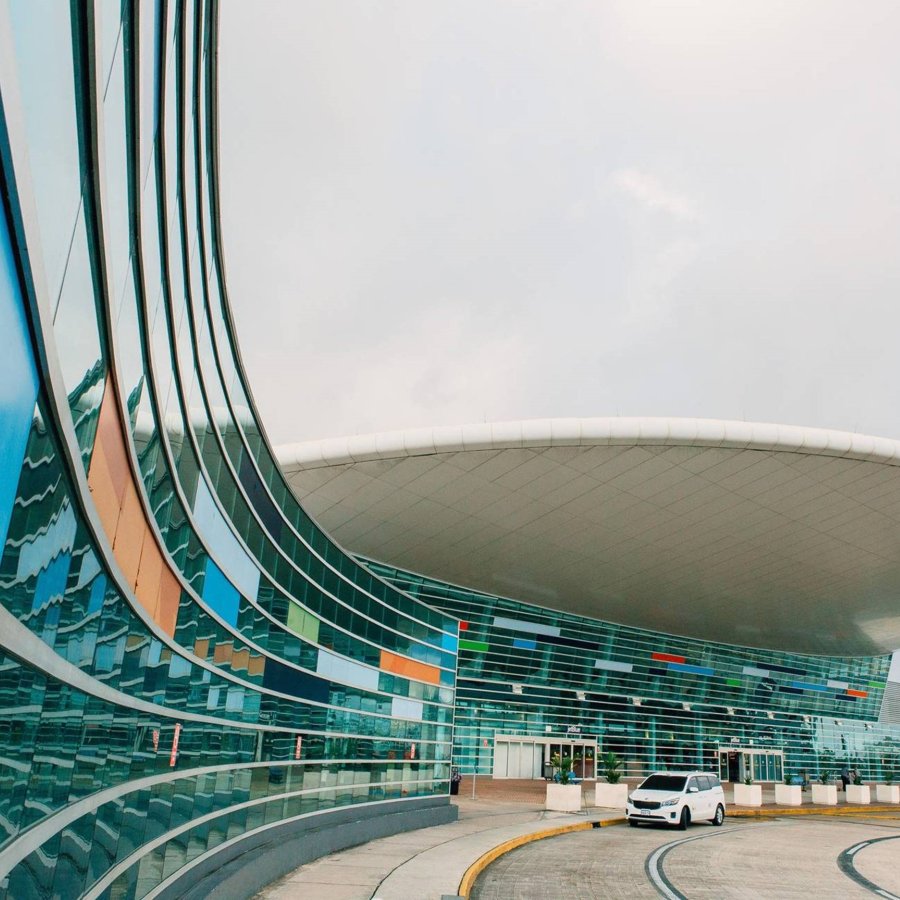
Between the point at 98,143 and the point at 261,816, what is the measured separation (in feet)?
35.7

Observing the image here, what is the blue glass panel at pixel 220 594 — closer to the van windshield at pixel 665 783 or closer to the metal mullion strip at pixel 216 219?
the metal mullion strip at pixel 216 219

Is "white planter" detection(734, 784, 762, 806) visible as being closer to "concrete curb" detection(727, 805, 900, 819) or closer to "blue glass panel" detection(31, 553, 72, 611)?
"concrete curb" detection(727, 805, 900, 819)

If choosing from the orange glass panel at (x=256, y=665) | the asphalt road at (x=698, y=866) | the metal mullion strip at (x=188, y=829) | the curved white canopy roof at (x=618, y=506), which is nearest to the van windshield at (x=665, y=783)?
the asphalt road at (x=698, y=866)

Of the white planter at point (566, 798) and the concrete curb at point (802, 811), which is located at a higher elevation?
the white planter at point (566, 798)

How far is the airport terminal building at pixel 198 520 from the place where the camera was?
3.93m

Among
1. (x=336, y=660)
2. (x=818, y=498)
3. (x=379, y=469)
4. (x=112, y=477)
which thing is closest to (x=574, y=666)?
(x=818, y=498)

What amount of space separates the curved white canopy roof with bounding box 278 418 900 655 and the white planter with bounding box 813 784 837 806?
31.9ft

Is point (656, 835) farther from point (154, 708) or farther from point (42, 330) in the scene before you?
point (42, 330)

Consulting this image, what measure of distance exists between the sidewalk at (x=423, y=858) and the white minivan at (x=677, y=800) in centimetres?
158

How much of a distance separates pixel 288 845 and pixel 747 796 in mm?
29475

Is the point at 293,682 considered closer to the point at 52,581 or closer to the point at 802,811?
the point at 52,581

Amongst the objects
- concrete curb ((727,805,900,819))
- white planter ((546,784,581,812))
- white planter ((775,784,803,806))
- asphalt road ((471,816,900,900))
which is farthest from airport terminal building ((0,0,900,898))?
concrete curb ((727,805,900,819))

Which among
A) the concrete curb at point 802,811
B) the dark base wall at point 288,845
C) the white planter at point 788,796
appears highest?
the dark base wall at point 288,845

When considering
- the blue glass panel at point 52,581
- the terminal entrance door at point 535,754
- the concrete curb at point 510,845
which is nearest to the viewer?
the blue glass panel at point 52,581
